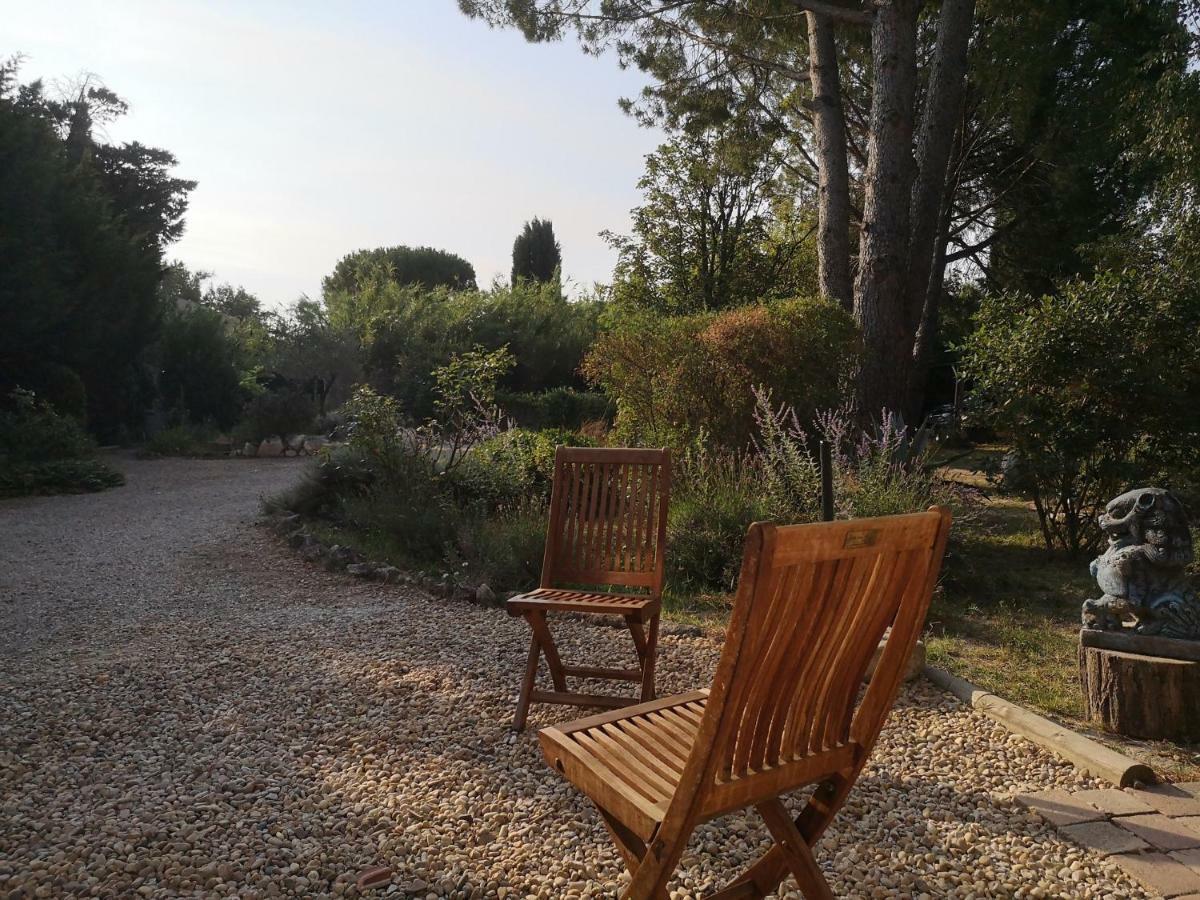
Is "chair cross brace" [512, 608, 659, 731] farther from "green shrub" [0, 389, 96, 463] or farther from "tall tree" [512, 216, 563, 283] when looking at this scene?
"tall tree" [512, 216, 563, 283]

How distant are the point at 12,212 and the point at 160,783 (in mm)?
12055

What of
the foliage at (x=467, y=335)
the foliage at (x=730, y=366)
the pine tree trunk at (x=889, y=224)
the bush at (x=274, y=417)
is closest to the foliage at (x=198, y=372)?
the bush at (x=274, y=417)

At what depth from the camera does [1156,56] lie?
974cm

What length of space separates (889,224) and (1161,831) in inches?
270

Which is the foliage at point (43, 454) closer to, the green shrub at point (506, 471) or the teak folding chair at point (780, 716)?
the green shrub at point (506, 471)

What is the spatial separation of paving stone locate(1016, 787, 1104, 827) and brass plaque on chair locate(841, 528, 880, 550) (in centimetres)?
159

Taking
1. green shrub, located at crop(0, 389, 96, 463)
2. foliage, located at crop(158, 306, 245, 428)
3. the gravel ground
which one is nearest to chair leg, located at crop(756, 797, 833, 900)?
the gravel ground

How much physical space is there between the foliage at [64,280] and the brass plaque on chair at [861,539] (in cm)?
1342

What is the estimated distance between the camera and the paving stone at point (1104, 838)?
2555 millimetres

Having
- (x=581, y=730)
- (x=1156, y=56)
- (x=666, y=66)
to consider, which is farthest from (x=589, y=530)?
(x=666, y=66)

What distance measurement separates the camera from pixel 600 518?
3.93m

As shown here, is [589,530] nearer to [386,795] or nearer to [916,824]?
[386,795]

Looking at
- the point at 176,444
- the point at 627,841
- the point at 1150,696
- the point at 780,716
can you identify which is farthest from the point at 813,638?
the point at 176,444

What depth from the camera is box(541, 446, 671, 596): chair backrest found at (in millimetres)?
3814
